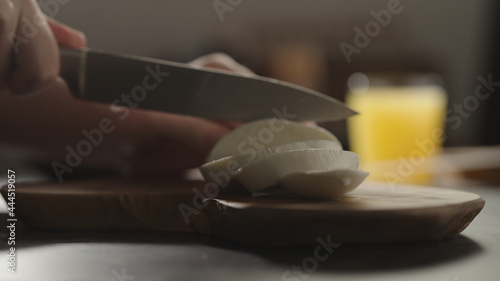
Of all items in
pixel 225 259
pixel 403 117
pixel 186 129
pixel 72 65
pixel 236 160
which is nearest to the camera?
pixel 225 259

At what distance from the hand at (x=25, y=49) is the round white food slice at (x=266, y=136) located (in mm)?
219

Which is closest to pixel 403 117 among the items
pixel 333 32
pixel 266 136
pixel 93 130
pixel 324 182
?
pixel 93 130

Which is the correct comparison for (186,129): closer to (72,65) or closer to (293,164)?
(72,65)

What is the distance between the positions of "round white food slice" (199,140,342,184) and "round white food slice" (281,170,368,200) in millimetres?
39

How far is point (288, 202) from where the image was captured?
502 mm

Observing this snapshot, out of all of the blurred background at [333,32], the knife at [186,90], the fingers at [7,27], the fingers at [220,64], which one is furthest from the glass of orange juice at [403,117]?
the blurred background at [333,32]

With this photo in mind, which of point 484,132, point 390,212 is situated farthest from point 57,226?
point 484,132

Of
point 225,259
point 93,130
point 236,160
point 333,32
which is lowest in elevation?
point 225,259

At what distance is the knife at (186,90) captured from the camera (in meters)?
0.69

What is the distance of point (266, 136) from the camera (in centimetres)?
62

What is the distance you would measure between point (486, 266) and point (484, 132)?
10.5 feet

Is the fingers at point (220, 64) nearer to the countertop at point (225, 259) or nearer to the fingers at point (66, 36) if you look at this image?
the fingers at point (66, 36)

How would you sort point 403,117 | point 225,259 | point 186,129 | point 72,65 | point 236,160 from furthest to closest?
point 403,117 → point 186,129 → point 72,65 → point 236,160 → point 225,259

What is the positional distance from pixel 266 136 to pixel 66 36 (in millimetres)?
329
